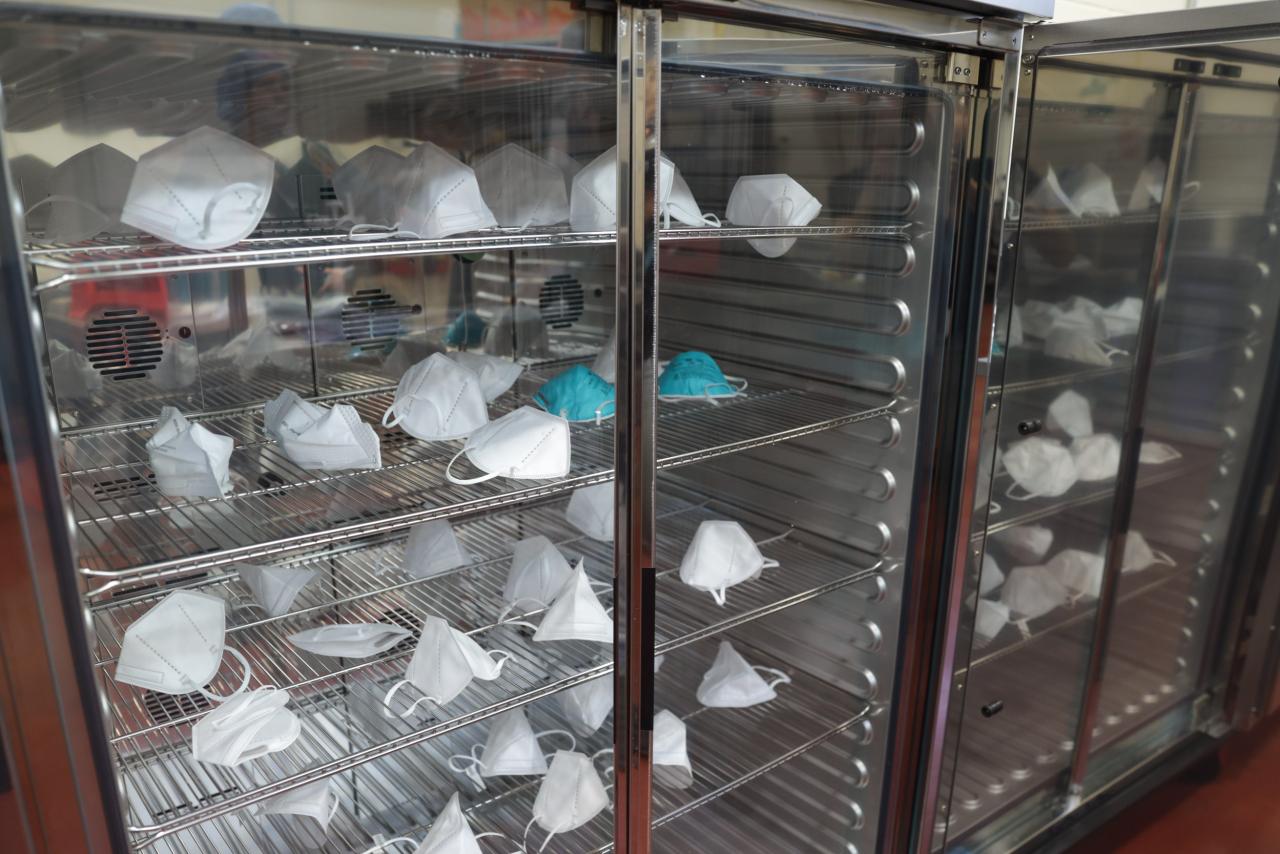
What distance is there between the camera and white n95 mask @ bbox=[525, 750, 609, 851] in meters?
1.83

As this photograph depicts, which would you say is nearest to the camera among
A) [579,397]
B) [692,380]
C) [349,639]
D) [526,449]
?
[526,449]

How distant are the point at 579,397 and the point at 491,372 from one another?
0.21m

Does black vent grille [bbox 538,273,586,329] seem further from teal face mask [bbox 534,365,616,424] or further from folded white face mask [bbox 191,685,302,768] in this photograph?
folded white face mask [bbox 191,685,302,768]

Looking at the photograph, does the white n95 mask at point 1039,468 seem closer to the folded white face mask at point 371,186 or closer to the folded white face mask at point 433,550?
the folded white face mask at point 433,550

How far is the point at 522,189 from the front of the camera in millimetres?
1847

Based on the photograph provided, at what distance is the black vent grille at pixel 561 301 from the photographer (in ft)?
7.55

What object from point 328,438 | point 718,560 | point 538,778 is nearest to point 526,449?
point 328,438

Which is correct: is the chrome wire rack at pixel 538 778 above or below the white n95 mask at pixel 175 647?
below

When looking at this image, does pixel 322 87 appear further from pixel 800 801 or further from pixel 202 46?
pixel 800 801

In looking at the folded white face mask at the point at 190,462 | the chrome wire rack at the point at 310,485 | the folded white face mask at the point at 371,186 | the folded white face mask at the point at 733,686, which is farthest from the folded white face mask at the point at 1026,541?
the folded white face mask at the point at 190,462

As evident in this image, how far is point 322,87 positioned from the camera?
151 cm

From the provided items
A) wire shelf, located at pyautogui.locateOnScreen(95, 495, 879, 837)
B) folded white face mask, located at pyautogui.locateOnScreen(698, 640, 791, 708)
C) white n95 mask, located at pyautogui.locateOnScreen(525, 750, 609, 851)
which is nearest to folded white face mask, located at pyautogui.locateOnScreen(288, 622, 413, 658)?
wire shelf, located at pyautogui.locateOnScreen(95, 495, 879, 837)

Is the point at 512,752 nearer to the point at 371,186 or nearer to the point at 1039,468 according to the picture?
the point at 371,186

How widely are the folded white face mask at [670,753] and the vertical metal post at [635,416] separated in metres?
0.28
